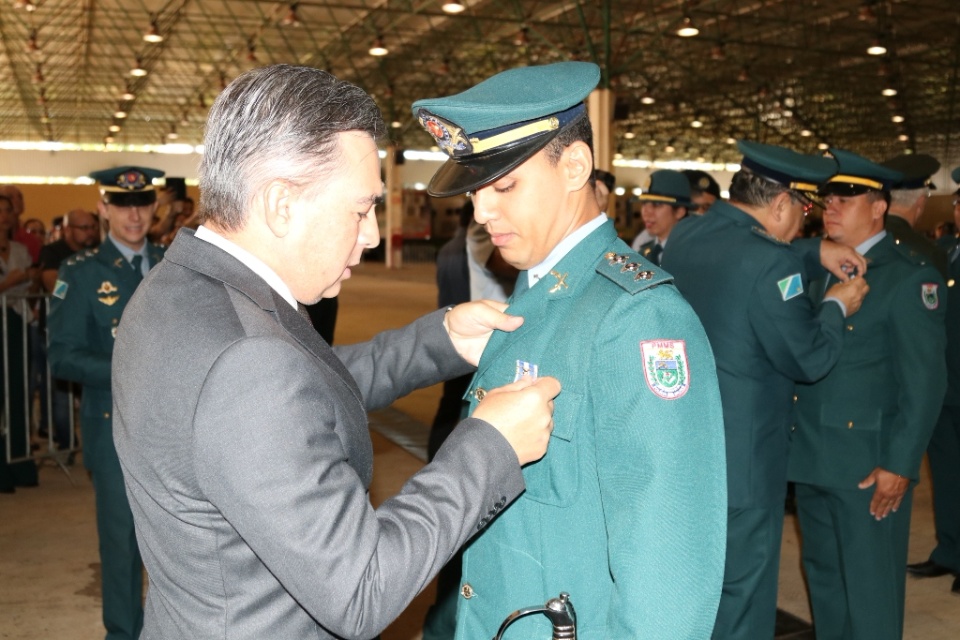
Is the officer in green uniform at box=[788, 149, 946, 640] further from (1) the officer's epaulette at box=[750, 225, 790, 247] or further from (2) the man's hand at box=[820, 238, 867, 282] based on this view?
(1) the officer's epaulette at box=[750, 225, 790, 247]

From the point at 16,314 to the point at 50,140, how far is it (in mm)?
34342

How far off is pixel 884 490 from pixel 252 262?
258cm

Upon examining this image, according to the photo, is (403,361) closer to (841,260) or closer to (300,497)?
(300,497)

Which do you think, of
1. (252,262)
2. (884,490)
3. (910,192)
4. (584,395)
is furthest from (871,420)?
(252,262)

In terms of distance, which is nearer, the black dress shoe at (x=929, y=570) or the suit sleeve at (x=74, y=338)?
the suit sleeve at (x=74, y=338)

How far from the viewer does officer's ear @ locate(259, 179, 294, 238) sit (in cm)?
120

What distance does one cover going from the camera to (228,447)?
1.06m

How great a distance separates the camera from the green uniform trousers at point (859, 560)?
304cm

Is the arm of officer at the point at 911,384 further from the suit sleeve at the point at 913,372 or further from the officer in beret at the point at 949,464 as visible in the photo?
the officer in beret at the point at 949,464

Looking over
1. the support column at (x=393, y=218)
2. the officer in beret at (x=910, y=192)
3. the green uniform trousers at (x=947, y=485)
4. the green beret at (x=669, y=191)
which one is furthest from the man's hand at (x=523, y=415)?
the support column at (x=393, y=218)

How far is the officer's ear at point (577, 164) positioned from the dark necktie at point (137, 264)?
2606mm

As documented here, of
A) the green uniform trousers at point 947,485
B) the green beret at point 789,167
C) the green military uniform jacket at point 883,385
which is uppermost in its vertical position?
the green beret at point 789,167

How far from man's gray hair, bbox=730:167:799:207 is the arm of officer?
21.6 inches

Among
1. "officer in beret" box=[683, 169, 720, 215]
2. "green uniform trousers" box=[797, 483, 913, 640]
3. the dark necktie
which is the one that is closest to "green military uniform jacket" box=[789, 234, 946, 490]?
"green uniform trousers" box=[797, 483, 913, 640]
